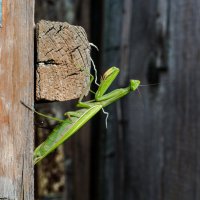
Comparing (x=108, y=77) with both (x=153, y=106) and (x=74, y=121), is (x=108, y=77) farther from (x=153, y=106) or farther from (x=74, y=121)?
(x=153, y=106)

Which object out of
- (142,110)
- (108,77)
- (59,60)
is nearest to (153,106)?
(142,110)

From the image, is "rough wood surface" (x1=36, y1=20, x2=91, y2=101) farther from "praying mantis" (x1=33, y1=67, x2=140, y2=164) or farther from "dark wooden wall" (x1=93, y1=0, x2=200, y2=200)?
"dark wooden wall" (x1=93, y1=0, x2=200, y2=200)

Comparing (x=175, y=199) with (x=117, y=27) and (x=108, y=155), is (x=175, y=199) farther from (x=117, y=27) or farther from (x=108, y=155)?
(x=117, y=27)

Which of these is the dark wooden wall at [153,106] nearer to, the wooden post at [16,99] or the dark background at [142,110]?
the dark background at [142,110]

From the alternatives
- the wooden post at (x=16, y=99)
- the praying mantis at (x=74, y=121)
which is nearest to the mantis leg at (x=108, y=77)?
the praying mantis at (x=74, y=121)

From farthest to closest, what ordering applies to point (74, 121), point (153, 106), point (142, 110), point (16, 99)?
1. point (142, 110)
2. point (153, 106)
3. point (74, 121)
4. point (16, 99)

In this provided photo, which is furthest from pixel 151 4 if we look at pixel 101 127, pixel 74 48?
pixel 74 48
